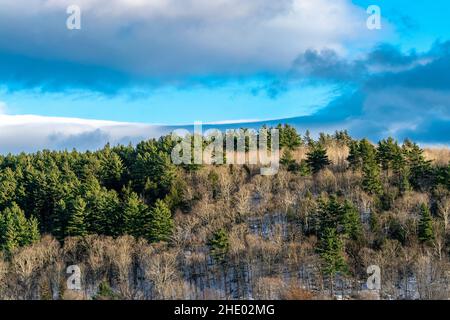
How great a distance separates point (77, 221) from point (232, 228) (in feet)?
58.8

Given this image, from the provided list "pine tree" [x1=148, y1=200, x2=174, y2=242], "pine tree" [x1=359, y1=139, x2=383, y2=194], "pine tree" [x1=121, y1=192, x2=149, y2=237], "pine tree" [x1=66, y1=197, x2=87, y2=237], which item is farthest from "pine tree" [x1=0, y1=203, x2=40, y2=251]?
"pine tree" [x1=359, y1=139, x2=383, y2=194]

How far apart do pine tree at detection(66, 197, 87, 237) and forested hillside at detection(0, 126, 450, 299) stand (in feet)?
0.43

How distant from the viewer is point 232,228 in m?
62.3

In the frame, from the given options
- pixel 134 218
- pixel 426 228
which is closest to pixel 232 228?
pixel 134 218

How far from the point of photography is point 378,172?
70062 mm

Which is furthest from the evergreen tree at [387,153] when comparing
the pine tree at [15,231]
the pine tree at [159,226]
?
the pine tree at [15,231]

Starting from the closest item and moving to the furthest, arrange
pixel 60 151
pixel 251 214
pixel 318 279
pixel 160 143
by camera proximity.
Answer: pixel 318 279 < pixel 251 214 < pixel 160 143 < pixel 60 151

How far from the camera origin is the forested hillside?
52031 mm

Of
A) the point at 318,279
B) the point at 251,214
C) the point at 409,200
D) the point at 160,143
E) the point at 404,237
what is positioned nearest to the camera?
the point at 318,279

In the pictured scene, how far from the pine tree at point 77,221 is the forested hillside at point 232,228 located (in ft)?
0.43

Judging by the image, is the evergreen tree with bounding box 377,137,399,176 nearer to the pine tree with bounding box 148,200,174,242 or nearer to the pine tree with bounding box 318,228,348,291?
the pine tree with bounding box 318,228,348,291

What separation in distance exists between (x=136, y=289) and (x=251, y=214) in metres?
20.5
